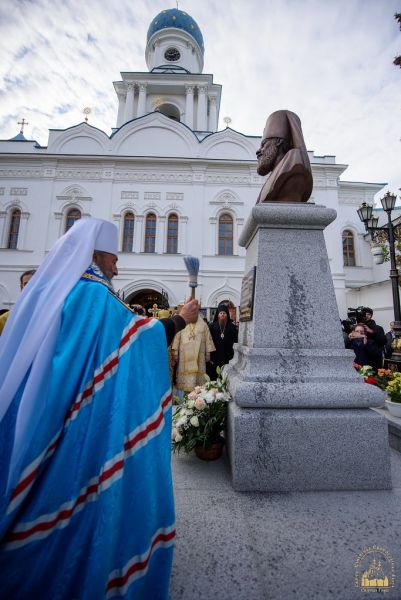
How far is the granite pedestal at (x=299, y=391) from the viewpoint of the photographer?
1.90 metres

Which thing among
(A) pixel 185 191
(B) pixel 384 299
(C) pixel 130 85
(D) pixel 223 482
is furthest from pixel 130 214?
(D) pixel 223 482

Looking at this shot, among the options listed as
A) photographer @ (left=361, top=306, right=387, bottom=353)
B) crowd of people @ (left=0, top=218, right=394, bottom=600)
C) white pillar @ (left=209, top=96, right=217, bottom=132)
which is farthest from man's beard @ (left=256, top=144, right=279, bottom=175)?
white pillar @ (left=209, top=96, right=217, bottom=132)

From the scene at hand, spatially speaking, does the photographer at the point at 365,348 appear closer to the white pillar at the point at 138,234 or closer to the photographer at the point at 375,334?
the photographer at the point at 375,334

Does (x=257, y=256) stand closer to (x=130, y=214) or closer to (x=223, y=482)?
(x=223, y=482)

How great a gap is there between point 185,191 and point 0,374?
15065mm

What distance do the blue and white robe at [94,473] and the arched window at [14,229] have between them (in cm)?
1636

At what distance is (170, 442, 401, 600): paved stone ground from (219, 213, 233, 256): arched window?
13492 millimetres

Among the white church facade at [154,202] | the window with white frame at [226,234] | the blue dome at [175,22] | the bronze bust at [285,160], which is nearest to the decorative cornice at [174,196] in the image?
the white church facade at [154,202]

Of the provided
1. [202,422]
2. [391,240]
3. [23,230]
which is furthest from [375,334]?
[23,230]

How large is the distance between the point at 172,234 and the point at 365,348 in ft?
39.0

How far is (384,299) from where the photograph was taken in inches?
504


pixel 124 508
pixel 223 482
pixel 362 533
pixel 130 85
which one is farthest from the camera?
pixel 130 85

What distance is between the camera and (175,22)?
2206 cm

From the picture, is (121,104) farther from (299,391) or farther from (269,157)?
(299,391)
